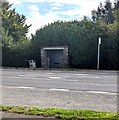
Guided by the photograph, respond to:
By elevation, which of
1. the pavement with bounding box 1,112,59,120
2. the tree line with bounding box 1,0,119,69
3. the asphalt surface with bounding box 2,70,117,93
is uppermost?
the tree line with bounding box 1,0,119,69

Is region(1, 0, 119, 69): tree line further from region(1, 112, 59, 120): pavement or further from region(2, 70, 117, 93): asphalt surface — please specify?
region(1, 112, 59, 120): pavement

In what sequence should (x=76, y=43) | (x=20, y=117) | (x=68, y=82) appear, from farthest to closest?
(x=76, y=43) < (x=68, y=82) < (x=20, y=117)

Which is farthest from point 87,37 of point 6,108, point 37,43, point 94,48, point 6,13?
point 6,13

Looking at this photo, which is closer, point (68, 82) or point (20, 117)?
point (20, 117)

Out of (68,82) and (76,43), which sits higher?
(76,43)

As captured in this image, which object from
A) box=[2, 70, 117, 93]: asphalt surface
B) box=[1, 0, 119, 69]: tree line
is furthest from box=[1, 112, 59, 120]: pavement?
box=[1, 0, 119, 69]: tree line

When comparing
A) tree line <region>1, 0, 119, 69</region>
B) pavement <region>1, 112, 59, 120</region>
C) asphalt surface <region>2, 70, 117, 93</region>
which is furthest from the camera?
tree line <region>1, 0, 119, 69</region>

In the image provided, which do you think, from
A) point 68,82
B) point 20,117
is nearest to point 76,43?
point 68,82

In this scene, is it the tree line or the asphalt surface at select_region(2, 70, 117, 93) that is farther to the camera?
the tree line

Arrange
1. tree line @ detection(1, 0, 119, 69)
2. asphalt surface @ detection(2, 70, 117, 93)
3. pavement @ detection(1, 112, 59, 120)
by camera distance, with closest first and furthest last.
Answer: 1. pavement @ detection(1, 112, 59, 120)
2. asphalt surface @ detection(2, 70, 117, 93)
3. tree line @ detection(1, 0, 119, 69)

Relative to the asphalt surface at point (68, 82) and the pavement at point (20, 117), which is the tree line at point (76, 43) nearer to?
the asphalt surface at point (68, 82)

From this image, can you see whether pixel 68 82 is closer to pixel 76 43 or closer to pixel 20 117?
pixel 20 117

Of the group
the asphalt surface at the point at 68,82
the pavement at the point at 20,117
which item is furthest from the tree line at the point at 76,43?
the pavement at the point at 20,117

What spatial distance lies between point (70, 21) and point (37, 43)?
423cm
